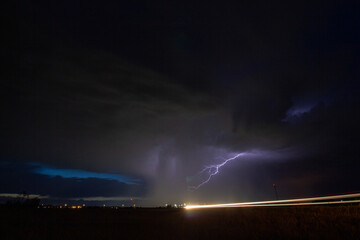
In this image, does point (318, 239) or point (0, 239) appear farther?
point (0, 239)

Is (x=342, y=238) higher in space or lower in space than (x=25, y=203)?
lower

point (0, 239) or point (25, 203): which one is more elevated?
point (25, 203)

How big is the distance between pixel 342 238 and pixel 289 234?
4.33 feet

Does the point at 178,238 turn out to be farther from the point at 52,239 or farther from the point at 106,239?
the point at 52,239

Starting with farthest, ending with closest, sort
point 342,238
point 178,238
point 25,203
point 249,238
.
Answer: point 25,203, point 178,238, point 249,238, point 342,238

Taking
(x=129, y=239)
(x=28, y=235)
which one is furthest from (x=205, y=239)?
(x=28, y=235)

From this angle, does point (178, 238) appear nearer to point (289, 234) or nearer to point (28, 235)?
point (289, 234)

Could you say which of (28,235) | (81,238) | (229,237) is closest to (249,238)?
(229,237)

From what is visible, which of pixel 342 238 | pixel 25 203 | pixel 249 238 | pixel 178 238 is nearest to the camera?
pixel 342 238

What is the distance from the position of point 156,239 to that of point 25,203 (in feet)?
127

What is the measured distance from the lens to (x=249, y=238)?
6.69 m

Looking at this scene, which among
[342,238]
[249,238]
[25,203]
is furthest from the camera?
[25,203]

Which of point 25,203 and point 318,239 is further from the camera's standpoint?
point 25,203

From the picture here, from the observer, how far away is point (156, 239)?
7012 mm
